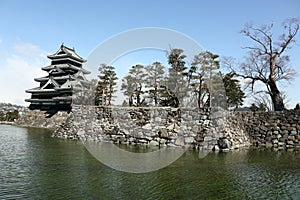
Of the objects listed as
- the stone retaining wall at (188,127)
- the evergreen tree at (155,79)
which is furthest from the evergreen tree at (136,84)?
the stone retaining wall at (188,127)

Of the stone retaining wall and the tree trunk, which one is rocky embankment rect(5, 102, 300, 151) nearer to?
the stone retaining wall

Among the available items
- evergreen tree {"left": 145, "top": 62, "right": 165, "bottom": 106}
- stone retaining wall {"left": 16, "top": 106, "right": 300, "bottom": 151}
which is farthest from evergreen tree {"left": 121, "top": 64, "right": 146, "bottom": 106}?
stone retaining wall {"left": 16, "top": 106, "right": 300, "bottom": 151}

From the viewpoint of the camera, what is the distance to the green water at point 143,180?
493 centimetres

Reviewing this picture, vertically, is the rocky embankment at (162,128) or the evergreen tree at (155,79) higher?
the evergreen tree at (155,79)

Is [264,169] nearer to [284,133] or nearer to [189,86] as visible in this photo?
[284,133]

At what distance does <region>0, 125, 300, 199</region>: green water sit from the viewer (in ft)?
16.2

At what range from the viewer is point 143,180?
6.05m

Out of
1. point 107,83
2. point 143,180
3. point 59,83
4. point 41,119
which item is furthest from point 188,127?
point 59,83

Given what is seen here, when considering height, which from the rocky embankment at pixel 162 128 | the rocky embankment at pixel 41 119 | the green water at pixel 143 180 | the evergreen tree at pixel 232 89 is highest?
the evergreen tree at pixel 232 89

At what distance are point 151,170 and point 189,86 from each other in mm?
14840

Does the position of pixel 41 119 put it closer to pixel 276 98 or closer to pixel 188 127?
pixel 188 127

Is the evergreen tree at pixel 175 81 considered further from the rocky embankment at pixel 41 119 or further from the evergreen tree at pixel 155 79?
the rocky embankment at pixel 41 119

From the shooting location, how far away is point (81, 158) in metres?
8.58

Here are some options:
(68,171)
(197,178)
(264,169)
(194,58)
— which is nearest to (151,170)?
(197,178)
